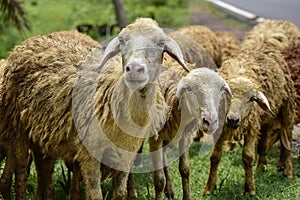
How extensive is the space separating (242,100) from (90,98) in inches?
73.7

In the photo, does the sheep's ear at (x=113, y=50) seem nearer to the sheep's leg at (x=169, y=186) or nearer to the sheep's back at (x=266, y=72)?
the sheep's back at (x=266, y=72)

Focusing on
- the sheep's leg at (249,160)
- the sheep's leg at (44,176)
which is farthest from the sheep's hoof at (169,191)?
the sheep's leg at (44,176)

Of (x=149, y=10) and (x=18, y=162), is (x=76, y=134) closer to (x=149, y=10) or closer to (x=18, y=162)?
(x=18, y=162)

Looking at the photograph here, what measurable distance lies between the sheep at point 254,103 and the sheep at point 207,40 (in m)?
2.52

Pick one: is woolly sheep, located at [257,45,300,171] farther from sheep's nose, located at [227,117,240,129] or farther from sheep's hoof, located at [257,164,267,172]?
sheep's nose, located at [227,117,240,129]

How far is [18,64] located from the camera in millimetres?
6504

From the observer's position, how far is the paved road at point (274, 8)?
17153 mm

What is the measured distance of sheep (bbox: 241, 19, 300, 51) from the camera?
1035 cm

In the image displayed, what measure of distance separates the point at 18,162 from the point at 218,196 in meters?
2.32

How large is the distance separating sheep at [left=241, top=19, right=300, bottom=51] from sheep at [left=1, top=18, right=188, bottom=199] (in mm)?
4494

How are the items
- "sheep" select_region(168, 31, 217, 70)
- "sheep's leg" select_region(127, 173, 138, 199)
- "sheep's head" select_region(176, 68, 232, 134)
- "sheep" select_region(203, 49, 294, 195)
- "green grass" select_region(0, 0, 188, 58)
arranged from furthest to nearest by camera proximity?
"green grass" select_region(0, 0, 188, 58)
"sheep" select_region(168, 31, 217, 70)
"sheep's leg" select_region(127, 173, 138, 199)
"sheep" select_region(203, 49, 294, 195)
"sheep's head" select_region(176, 68, 232, 134)

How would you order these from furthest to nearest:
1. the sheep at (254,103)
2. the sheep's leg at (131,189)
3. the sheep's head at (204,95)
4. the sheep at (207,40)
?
the sheep at (207,40)
the sheep's leg at (131,189)
the sheep at (254,103)
the sheep's head at (204,95)

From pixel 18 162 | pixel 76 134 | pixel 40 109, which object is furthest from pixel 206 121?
pixel 18 162

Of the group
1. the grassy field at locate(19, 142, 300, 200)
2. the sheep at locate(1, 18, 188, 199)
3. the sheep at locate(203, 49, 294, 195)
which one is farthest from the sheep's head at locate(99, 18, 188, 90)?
the grassy field at locate(19, 142, 300, 200)
